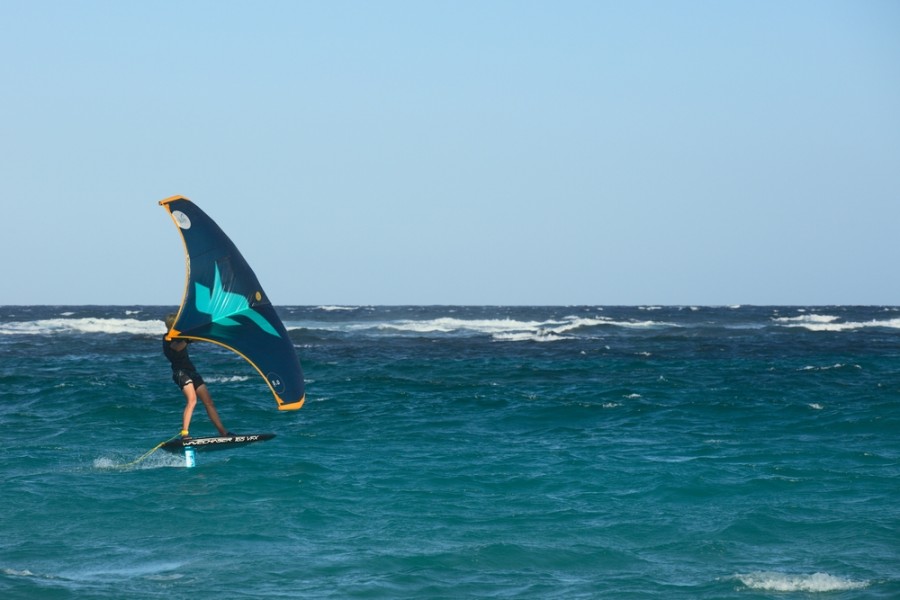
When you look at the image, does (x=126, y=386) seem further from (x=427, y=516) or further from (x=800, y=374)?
(x=800, y=374)

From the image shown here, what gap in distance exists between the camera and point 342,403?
978 inches

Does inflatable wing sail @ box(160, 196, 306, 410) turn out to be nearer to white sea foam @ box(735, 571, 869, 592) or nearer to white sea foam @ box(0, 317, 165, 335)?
white sea foam @ box(735, 571, 869, 592)

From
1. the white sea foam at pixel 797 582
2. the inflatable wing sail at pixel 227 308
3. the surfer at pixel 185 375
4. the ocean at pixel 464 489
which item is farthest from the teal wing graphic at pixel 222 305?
the white sea foam at pixel 797 582

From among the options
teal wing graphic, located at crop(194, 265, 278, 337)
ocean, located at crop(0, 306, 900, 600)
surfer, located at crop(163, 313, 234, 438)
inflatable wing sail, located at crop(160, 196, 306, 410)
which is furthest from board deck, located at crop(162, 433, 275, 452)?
teal wing graphic, located at crop(194, 265, 278, 337)

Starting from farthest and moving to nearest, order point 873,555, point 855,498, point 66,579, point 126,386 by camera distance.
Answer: point 126,386 → point 855,498 → point 873,555 → point 66,579

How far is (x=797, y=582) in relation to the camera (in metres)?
10.8

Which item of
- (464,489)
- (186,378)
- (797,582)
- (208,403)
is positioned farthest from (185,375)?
(797,582)

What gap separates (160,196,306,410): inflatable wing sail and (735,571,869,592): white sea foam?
7.16 meters

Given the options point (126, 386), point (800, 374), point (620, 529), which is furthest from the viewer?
point (800, 374)

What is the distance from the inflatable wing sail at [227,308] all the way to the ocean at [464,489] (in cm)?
194

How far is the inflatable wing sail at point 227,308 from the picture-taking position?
14.5m

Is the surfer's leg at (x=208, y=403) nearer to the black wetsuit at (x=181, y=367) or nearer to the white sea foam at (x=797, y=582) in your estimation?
the black wetsuit at (x=181, y=367)

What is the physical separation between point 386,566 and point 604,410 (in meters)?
12.9

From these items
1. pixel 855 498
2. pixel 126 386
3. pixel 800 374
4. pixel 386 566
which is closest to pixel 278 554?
pixel 386 566
